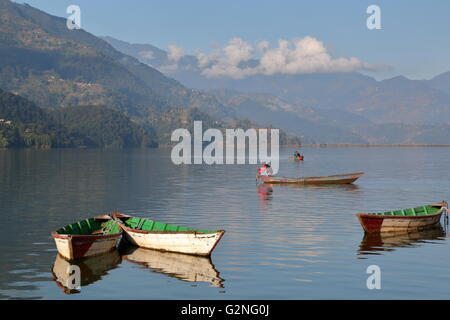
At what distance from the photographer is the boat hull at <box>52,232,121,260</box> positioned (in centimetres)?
4316

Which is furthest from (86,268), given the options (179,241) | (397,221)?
(397,221)

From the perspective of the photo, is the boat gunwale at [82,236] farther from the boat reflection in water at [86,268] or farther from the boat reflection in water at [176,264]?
the boat reflection in water at [176,264]

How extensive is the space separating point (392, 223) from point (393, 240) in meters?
3.12

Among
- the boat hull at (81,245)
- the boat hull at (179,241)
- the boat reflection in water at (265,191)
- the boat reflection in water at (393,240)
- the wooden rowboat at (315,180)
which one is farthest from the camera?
the wooden rowboat at (315,180)

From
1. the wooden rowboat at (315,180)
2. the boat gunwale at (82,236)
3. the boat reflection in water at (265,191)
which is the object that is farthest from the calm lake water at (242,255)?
the wooden rowboat at (315,180)

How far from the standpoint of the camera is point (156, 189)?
10612cm

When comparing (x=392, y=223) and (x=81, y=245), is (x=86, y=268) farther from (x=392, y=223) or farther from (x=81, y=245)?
(x=392, y=223)

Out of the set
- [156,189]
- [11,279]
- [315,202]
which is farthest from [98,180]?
[11,279]

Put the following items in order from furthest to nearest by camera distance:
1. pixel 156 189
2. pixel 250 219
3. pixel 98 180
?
pixel 98 180
pixel 156 189
pixel 250 219

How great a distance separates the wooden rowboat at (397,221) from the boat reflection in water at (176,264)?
694 inches

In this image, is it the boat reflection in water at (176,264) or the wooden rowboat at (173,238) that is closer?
the boat reflection in water at (176,264)

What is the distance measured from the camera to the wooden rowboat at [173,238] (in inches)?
1739

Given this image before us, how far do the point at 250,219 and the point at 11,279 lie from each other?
106 feet
